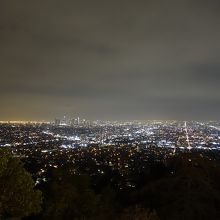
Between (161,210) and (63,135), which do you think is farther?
(63,135)

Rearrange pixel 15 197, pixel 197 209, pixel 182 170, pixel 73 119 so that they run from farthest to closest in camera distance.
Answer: pixel 73 119, pixel 182 170, pixel 197 209, pixel 15 197

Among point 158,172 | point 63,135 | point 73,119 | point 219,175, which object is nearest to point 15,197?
point 219,175

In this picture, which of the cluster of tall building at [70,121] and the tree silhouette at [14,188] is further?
the cluster of tall building at [70,121]

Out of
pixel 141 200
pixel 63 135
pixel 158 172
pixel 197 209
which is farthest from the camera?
pixel 63 135

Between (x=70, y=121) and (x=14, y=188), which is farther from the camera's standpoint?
(x=70, y=121)

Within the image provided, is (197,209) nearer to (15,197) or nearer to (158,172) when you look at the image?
(15,197)

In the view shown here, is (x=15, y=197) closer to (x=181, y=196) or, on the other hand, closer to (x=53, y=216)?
(x=53, y=216)

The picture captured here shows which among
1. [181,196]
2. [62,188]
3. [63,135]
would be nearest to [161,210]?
[181,196]

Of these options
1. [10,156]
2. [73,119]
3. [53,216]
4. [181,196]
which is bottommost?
[53,216]

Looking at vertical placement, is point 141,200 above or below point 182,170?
below

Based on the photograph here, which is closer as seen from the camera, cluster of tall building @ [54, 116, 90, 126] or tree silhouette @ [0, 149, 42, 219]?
tree silhouette @ [0, 149, 42, 219]
